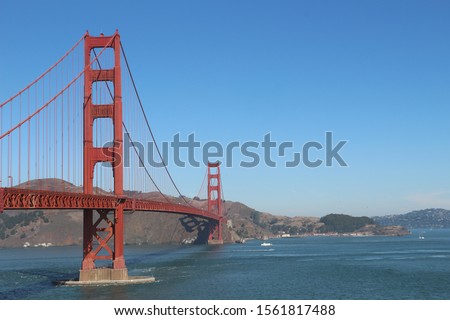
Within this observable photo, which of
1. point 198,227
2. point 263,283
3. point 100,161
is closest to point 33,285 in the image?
point 100,161

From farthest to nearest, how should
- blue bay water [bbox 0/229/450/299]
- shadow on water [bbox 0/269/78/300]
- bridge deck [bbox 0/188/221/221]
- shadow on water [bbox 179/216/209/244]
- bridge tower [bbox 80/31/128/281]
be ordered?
shadow on water [bbox 179/216/209/244], bridge tower [bbox 80/31/128/281], blue bay water [bbox 0/229/450/299], shadow on water [bbox 0/269/78/300], bridge deck [bbox 0/188/221/221]

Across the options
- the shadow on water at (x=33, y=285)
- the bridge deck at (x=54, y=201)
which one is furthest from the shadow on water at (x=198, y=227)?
the bridge deck at (x=54, y=201)

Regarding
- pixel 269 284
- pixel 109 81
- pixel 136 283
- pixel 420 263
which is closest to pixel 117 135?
pixel 109 81

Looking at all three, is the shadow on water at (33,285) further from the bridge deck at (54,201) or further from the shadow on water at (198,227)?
the shadow on water at (198,227)

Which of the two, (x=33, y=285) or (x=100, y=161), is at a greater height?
(x=100, y=161)

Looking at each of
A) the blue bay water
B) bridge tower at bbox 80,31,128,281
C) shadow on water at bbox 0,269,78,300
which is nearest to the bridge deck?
bridge tower at bbox 80,31,128,281

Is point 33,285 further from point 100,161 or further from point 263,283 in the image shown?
point 263,283

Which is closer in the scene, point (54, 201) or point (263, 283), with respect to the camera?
point (54, 201)

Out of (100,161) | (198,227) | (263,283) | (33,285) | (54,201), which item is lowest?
(263,283)

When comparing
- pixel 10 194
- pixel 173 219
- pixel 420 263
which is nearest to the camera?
pixel 10 194

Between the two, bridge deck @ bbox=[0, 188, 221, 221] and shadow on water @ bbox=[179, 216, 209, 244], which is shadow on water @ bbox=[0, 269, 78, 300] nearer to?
bridge deck @ bbox=[0, 188, 221, 221]
